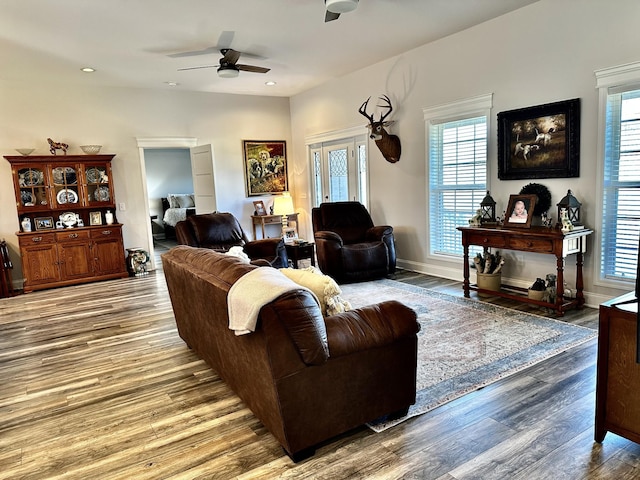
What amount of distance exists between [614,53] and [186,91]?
20.2 feet

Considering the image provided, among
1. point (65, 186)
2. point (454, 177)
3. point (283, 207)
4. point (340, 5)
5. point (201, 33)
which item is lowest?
point (283, 207)

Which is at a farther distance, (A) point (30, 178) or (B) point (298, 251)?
(A) point (30, 178)

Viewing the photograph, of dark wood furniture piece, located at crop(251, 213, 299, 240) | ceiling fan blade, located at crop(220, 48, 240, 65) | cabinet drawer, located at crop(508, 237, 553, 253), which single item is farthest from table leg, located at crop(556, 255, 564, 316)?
dark wood furniture piece, located at crop(251, 213, 299, 240)

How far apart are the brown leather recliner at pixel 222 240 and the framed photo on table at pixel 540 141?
2.80m

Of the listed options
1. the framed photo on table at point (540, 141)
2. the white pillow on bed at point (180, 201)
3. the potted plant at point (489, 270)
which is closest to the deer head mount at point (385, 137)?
the framed photo on table at point (540, 141)

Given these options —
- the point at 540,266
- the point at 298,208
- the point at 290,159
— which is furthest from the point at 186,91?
the point at 540,266

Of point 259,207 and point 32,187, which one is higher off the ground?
point 32,187

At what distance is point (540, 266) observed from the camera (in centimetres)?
461

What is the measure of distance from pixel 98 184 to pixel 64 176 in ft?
1.52

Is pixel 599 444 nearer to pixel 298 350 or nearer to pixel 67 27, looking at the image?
pixel 298 350

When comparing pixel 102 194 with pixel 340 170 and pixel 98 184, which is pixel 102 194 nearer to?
pixel 98 184

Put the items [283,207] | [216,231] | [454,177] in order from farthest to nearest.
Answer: [283,207]
[216,231]
[454,177]

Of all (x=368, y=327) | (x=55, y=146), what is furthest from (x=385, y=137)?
(x=55, y=146)

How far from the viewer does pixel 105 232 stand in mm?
6551
